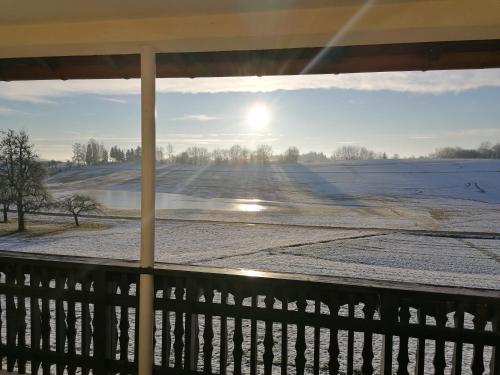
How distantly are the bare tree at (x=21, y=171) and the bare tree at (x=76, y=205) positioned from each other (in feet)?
3.74

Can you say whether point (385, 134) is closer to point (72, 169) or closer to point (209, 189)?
point (209, 189)

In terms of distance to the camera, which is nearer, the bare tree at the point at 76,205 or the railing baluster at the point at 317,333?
the railing baluster at the point at 317,333

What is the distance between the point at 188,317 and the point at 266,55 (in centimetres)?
126

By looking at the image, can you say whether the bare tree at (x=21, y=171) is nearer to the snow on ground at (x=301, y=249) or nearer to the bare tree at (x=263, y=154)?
the snow on ground at (x=301, y=249)

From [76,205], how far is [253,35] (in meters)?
15.7

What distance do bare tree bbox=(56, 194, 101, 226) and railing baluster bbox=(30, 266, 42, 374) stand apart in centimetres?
1429

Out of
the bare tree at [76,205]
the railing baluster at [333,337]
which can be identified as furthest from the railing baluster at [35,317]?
the bare tree at [76,205]

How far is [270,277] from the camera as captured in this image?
1.58 meters

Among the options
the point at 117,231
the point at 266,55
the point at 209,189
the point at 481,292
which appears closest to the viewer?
the point at 481,292

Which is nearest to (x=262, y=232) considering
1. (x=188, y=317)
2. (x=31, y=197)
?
(x=31, y=197)

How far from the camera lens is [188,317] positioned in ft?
5.64

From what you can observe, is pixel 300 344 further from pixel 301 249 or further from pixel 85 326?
pixel 301 249

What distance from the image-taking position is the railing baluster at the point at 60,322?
1.79m

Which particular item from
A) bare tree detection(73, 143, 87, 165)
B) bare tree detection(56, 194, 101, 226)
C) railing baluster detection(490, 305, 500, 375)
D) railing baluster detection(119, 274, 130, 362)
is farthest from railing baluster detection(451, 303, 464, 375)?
bare tree detection(56, 194, 101, 226)
